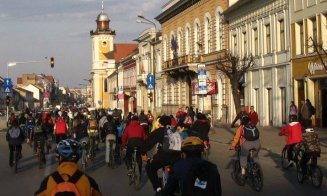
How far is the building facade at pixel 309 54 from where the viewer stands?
105 ft

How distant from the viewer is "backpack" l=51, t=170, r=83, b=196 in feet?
16.4

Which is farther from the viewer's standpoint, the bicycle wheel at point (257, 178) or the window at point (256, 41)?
the window at point (256, 41)

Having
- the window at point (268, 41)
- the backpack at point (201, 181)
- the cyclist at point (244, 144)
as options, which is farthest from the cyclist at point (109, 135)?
the window at point (268, 41)

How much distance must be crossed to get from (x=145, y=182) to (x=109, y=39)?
137 m

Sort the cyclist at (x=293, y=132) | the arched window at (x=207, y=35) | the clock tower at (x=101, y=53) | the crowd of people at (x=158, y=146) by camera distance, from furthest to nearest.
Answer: the clock tower at (x=101, y=53) < the arched window at (x=207, y=35) < the cyclist at (x=293, y=132) < the crowd of people at (x=158, y=146)

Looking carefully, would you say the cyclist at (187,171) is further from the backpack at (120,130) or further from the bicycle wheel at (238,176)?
the backpack at (120,130)

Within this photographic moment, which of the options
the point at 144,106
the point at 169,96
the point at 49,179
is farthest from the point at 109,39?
the point at 49,179

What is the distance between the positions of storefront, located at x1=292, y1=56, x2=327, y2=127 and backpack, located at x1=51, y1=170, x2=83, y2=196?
27.6m

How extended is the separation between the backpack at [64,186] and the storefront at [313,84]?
90.6 ft

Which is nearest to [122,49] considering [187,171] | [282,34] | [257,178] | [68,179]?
[282,34]

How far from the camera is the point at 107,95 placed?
140 m

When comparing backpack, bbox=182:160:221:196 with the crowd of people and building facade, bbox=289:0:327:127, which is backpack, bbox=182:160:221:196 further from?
building facade, bbox=289:0:327:127

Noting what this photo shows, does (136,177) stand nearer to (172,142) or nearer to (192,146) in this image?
(172,142)

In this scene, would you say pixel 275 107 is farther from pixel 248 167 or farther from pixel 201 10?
pixel 248 167
